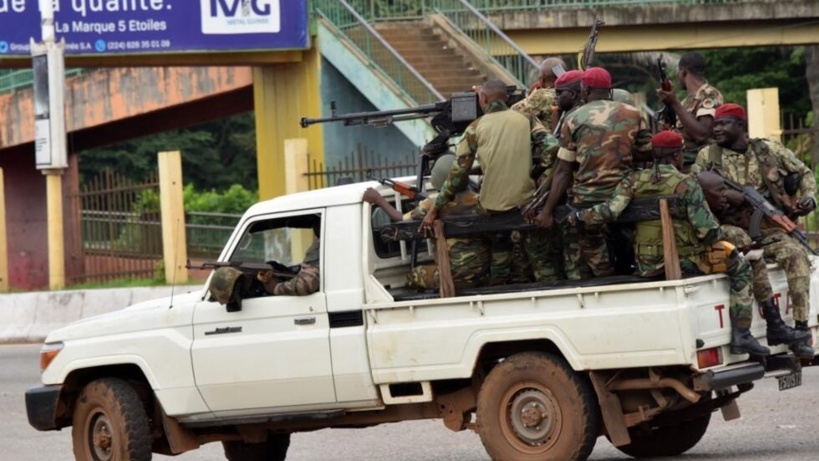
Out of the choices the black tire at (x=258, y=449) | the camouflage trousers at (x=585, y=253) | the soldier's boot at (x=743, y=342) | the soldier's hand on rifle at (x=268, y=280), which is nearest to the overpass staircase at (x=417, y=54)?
the black tire at (x=258, y=449)

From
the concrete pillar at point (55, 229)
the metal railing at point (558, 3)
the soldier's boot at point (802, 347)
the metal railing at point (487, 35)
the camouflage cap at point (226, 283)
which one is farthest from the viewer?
the metal railing at point (558, 3)

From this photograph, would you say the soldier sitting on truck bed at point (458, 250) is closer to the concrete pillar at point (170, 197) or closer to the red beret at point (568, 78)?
the red beret at point (568, 78)

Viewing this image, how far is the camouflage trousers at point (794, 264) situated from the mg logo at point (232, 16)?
15296 mm

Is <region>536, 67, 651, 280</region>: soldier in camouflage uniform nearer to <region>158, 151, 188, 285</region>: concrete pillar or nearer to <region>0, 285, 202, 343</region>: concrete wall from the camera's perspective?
<region>0, 285, 202, 343</region>: concrete wall

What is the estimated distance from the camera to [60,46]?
70.9 ft

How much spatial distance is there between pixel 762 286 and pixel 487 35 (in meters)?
16.9

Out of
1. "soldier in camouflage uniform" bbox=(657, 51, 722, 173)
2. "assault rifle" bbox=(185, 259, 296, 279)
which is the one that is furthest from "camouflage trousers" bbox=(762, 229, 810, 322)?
"assault rifle" bbox=(185, 259, 296, 279)

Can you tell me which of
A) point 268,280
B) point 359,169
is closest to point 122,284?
point 359,169

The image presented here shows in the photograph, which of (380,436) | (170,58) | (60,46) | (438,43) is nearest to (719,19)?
(438,43)

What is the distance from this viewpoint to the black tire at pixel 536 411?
843 centimetres

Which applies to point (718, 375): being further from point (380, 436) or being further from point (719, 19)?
point (719, 19)

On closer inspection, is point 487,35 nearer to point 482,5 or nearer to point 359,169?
point 482,5

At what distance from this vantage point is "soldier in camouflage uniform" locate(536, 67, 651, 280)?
8750mm

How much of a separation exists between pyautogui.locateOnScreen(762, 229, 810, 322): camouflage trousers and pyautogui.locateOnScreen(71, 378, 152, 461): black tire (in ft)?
12.9
